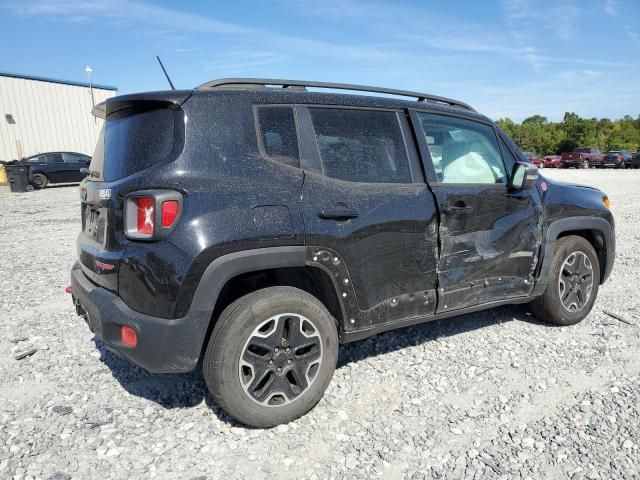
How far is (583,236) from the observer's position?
4.41 metres

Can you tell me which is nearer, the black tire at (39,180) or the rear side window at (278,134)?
the rear side window at (278,134)

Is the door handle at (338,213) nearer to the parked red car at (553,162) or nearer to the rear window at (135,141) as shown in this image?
the rear window at (135,141)

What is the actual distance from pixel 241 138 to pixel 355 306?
119 cm

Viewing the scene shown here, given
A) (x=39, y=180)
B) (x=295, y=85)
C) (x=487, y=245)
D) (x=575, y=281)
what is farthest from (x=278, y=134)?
(x=39, y=180)

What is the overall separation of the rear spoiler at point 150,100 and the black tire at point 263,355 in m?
1.13

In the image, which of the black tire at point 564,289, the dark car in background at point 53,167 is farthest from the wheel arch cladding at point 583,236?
the dark car in background at point 53,167

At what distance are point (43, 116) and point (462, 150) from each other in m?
29.4

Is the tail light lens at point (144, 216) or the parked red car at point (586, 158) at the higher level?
the tail light lens at point (144, 216)

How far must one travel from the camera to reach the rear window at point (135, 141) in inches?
101

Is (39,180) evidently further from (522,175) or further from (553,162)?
(553,162)

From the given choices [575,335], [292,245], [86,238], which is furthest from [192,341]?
[575,335]

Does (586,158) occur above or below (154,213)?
below

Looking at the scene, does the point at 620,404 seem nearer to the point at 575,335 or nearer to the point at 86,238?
the point at 575,335

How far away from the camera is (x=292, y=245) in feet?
8.61
